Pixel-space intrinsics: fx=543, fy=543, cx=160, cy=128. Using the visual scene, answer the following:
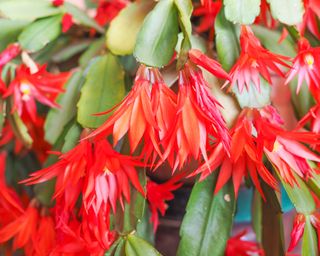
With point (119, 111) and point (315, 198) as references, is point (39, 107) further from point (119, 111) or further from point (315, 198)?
point (315, 198)

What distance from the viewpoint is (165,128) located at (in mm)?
602

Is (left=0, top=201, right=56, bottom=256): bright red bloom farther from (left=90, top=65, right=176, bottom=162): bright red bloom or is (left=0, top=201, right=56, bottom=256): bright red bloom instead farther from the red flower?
the red flower

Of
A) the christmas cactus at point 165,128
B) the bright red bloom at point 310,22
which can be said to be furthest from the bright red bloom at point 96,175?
the bright red bloom at point 310,22

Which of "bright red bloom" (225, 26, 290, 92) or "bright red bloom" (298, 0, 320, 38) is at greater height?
"bright red bloom" (225, 26, 290, 92)

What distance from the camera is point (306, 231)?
67 cm

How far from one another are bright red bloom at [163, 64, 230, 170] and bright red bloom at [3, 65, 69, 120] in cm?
26

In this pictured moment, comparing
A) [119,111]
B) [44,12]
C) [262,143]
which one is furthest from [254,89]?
[44,12]

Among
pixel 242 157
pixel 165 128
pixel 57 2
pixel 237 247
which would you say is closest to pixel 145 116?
pixel 165 128

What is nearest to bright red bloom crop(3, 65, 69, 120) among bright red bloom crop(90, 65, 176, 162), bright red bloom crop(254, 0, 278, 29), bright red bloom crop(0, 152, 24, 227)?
bright red bloom crop(0, 152, 24, 227)

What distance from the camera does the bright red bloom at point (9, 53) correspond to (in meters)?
0.80

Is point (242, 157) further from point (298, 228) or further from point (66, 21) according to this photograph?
point (66, 21)

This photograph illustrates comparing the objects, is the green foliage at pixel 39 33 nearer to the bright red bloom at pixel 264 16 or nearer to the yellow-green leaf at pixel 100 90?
the yellow-green leaf at pixel 100 90

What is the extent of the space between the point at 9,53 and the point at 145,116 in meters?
0.32

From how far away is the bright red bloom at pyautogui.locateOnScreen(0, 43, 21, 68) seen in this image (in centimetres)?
80
